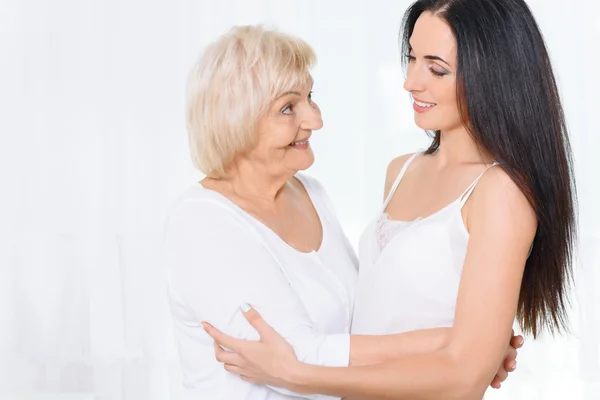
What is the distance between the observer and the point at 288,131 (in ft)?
6.75

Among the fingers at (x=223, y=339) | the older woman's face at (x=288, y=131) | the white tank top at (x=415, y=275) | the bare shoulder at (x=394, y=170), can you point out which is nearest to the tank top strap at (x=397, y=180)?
the bare shoulder at (x=394, y=170)

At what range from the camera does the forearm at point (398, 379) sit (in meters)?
1.84

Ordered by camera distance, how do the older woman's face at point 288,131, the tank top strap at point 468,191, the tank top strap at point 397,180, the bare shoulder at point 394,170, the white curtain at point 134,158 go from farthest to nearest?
the white curtain at point 134,158 < the bare shoulder at point 394,170 < the tank top strap at point 397,180 < the older woman's face at point 288,131 < the tank top strap at point 468,191

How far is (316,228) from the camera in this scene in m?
2.25

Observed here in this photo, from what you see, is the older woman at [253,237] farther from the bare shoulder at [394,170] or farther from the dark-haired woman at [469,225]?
the bare shoulder at [394,170]

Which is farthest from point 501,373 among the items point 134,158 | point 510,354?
point 134,158

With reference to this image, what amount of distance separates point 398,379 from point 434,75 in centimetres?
68

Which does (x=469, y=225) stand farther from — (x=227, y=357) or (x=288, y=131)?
(x=227, y=357)

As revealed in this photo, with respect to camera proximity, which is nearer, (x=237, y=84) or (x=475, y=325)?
(x=475, y=325)

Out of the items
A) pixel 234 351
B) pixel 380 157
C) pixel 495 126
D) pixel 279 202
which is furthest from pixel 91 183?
pixel 495 126

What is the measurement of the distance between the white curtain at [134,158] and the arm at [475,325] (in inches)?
70.7

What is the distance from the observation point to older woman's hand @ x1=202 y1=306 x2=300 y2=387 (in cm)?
184

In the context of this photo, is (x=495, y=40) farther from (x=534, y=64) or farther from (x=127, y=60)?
(x=127, y=60)

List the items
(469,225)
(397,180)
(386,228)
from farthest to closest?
(397,180) → (386,228) → (469,225)
